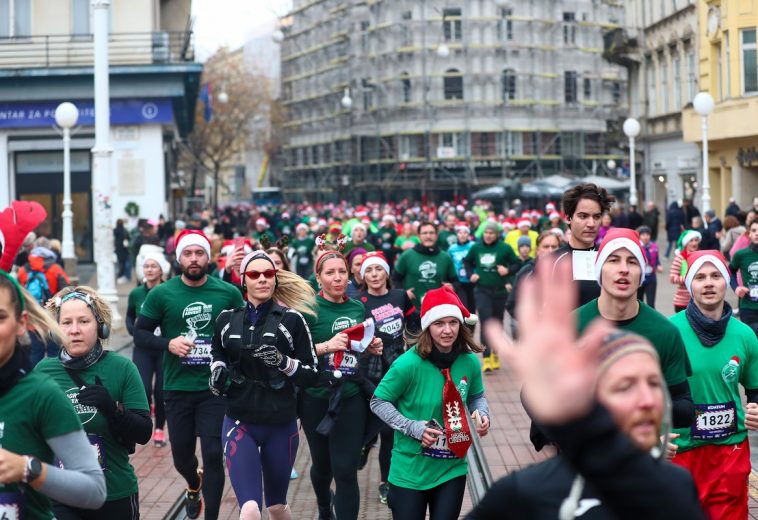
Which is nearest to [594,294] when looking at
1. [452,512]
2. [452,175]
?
[452,512]

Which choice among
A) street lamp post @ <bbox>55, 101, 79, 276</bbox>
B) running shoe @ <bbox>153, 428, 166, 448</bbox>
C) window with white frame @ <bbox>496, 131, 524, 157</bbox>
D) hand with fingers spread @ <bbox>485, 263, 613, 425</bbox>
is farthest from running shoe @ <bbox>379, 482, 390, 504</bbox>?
window with white frame @ <bbox>496, 131, 524, 157</bbox>

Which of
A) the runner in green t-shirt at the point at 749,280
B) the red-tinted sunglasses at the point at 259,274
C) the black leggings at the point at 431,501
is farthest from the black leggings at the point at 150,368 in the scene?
the runner in green t-shirt at the point at 749,280

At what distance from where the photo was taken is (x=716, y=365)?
6.25m

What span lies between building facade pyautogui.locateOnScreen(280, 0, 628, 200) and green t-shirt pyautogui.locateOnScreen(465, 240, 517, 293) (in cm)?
5794

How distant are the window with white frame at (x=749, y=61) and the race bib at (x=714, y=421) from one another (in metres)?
31.7

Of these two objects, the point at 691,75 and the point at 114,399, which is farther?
the point at 691,75

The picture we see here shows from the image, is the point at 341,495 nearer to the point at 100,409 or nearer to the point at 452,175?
the point at 100,409

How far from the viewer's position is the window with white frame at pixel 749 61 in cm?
3603

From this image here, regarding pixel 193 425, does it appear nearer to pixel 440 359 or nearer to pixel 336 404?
pixel 336 404

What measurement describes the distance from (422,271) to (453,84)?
6364 cm

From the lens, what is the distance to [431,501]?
21.0ft

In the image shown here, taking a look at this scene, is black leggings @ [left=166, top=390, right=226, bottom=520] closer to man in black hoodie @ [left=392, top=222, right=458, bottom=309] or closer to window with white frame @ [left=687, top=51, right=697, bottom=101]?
man in black hoodie @ [left=392, top=222, right=458, bottom=309]

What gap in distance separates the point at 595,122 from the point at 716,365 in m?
72.5

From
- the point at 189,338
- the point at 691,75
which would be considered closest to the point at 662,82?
the point at 691,75
